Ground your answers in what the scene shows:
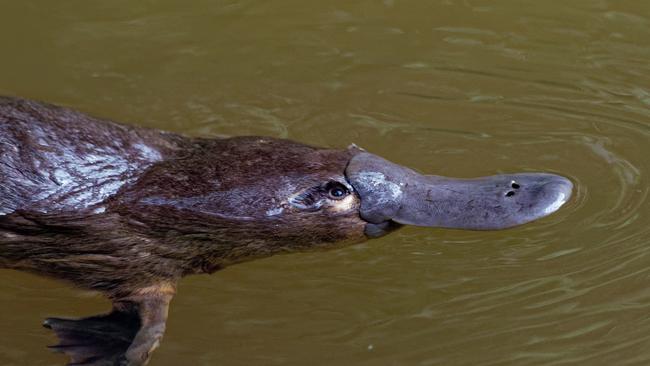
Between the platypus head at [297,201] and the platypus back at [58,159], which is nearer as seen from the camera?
the platypus back at [58,159]

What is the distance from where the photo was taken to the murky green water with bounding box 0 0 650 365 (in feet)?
15.1

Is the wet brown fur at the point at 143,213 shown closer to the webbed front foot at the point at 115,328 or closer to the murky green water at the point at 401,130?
the webbed front foot at the point at 115,328

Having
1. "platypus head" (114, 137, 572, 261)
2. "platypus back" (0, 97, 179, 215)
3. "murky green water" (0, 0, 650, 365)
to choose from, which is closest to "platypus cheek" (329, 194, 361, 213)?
"platypus head" (114, 137, 572, 261)

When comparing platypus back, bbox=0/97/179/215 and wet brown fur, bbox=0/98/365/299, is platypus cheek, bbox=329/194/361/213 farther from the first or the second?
platypus back, bbox=0/97/179/215

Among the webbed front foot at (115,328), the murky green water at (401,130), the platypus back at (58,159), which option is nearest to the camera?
the platypus back at (58,159)

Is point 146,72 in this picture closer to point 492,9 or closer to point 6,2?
point 6,2

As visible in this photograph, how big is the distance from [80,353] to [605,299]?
7.19 ft

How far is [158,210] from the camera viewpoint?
421 centimetres

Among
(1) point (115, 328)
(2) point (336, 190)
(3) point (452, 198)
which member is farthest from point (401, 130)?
(1) point (115, 328)

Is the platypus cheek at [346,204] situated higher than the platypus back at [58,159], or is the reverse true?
the platypus back at [58,159]

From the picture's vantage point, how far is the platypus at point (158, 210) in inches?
163

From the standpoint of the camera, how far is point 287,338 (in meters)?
4.62

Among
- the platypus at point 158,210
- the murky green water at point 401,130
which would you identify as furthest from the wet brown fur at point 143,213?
the murky green water at point 401,130

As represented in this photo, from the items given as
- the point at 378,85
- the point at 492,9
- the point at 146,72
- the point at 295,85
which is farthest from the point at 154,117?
the point at 492,9
